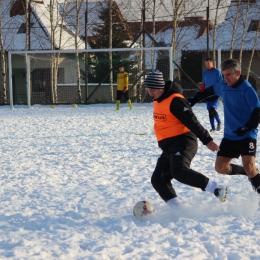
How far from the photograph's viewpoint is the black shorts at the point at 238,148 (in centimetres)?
500

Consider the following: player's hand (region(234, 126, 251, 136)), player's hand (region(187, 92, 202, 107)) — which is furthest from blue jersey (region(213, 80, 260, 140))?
player's hand (region(187, 92, 202, 107))

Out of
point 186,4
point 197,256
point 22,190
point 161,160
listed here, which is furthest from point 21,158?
point 186,4

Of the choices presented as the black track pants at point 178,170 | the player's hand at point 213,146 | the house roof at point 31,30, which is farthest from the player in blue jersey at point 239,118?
the house roof at point 31,30

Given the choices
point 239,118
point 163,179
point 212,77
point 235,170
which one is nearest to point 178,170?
point 163,179

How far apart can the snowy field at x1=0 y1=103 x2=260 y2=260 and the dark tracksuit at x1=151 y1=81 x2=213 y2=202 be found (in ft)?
0.94

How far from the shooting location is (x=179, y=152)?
4867mm

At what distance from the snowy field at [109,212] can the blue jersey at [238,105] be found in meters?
0.72

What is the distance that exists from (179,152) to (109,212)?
2.97 feet

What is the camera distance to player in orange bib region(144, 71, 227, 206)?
188 inches

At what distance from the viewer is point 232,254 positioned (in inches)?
149

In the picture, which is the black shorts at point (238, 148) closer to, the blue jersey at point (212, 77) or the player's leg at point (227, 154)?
the player's leg at point (227, 154)

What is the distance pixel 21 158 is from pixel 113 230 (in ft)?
15.3

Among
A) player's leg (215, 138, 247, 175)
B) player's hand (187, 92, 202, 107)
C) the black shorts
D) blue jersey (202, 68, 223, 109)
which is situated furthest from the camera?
blue jersey (202, 68, 223, 109)

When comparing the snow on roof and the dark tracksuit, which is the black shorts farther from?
the snow on roof
